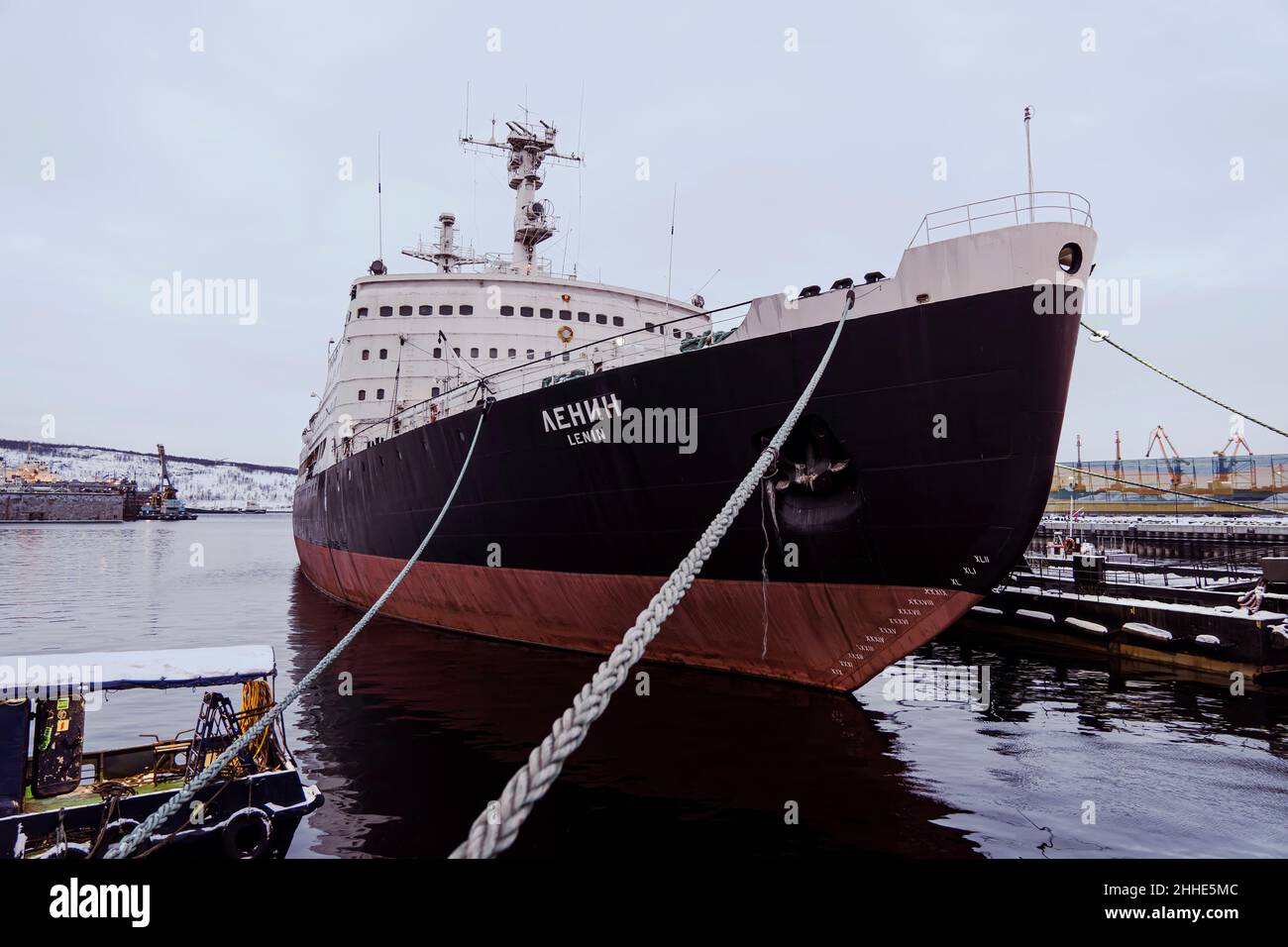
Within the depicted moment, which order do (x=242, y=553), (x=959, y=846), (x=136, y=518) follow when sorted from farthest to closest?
(x=136, y=518) → (x=242, y=553) → (x=959, y=846)

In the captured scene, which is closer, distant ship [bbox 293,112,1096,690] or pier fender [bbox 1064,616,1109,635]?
distant ship [bbox 293,112,1096,690]

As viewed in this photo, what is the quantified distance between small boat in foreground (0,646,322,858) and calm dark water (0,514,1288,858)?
597 mm

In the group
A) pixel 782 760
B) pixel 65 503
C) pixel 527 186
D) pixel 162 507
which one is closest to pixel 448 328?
pixel 527 186

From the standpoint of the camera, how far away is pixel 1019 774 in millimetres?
8594

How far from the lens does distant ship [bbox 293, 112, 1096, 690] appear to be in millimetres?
9078

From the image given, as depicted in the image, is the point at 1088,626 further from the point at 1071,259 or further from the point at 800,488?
the point at 1071,259

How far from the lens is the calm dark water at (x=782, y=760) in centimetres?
697

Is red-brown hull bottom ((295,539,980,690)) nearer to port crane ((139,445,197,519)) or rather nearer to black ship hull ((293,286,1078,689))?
black ship hull ((293,286,1078,689))

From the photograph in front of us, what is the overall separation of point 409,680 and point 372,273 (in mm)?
13690

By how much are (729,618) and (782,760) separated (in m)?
2.96

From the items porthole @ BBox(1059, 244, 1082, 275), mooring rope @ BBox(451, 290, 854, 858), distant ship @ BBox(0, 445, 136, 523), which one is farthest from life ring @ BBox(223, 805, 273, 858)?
distant ship @ BBox(0, 445, 136, 523)

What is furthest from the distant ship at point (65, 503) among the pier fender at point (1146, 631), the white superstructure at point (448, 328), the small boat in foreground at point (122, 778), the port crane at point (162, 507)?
the pier fender at point (1146, 631)

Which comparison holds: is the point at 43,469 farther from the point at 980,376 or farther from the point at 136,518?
the point at 980,376
